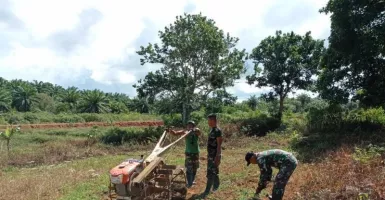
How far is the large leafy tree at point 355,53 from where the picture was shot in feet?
50.9

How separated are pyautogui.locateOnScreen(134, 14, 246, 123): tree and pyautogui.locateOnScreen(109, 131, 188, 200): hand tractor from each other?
657 inches

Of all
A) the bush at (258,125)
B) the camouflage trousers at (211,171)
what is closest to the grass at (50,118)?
the bush at (258,125)

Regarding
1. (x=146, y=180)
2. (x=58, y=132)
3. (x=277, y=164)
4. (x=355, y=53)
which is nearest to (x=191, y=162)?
(x=146, y=180)

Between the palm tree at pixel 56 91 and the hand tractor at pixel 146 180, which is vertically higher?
the palm tree at pixel 56 91

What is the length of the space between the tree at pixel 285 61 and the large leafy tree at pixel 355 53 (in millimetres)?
9850

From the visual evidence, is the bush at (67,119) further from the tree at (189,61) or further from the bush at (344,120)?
the bush at (344,120)

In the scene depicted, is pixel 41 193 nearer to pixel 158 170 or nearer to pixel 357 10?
pixel 158 170

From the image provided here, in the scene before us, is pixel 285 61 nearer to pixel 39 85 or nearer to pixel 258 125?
pixel 258 125

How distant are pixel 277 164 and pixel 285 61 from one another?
880 inches

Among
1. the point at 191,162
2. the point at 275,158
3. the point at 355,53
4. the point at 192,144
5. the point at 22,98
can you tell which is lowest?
the point at 191,162

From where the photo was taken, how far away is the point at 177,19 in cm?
2469

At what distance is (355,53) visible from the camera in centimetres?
1608

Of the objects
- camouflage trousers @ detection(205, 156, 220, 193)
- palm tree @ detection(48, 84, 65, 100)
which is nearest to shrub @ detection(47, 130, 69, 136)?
camouflage trousers @ detection(205, 156, 220, 193)

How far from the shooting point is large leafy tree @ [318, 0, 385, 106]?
15.5 m
